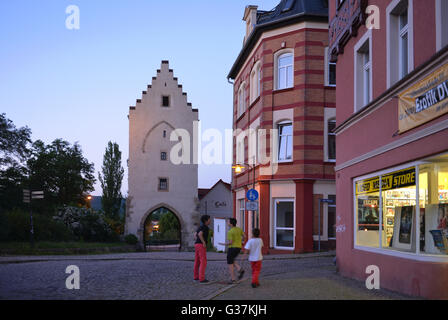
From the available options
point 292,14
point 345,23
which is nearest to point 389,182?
point 345,23

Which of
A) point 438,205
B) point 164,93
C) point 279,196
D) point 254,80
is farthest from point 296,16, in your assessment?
point 164,93

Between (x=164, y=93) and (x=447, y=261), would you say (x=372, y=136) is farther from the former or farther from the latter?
(x=164, y=93)

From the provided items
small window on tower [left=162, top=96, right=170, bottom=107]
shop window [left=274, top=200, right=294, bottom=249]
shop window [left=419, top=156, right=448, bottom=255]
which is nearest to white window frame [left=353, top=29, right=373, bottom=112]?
shop window [left=419, top=156, right=448, bottom=255]

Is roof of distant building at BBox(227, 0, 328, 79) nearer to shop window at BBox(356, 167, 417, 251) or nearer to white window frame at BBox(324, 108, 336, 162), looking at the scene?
white window frame at BBox(324, 108, 336, 162)

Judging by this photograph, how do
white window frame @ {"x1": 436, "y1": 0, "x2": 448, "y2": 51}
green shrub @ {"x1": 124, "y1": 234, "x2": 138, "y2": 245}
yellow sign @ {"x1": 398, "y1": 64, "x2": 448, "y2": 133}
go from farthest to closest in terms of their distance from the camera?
green shrub @ {"x1": 124, "y1": 234, "x2": 138, "y2": 245} < white window frame @ {"x1": 436, "y1": 0, "x2": 448, "y2": 51} < yellow sign @ {"x1": 398, "y1": 64, "x2": 448, "y2": 133}

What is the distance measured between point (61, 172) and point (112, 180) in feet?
17.5

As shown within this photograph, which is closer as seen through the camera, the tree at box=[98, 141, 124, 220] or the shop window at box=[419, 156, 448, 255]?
the shop window at box=[419, 156, 448, 255]

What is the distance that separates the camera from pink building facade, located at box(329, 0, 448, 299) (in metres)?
9.65

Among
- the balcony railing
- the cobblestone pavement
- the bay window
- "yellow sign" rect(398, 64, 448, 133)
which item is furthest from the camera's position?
the bay window

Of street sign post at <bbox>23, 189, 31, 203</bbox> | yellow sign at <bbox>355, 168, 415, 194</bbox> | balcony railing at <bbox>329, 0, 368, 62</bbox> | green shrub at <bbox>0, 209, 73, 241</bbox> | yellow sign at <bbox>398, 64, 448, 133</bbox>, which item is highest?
balcony railing at <bbox>329, 0, 368, 62</bbox>

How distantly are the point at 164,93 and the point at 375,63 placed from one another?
122ft

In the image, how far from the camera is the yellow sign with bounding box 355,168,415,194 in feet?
35.8

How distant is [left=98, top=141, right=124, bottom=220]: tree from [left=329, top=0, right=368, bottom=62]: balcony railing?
140 ft

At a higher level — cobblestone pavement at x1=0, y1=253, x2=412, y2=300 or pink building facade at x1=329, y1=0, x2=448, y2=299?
pink building facade at x1=329, y1=0, x2=448, y2=299
